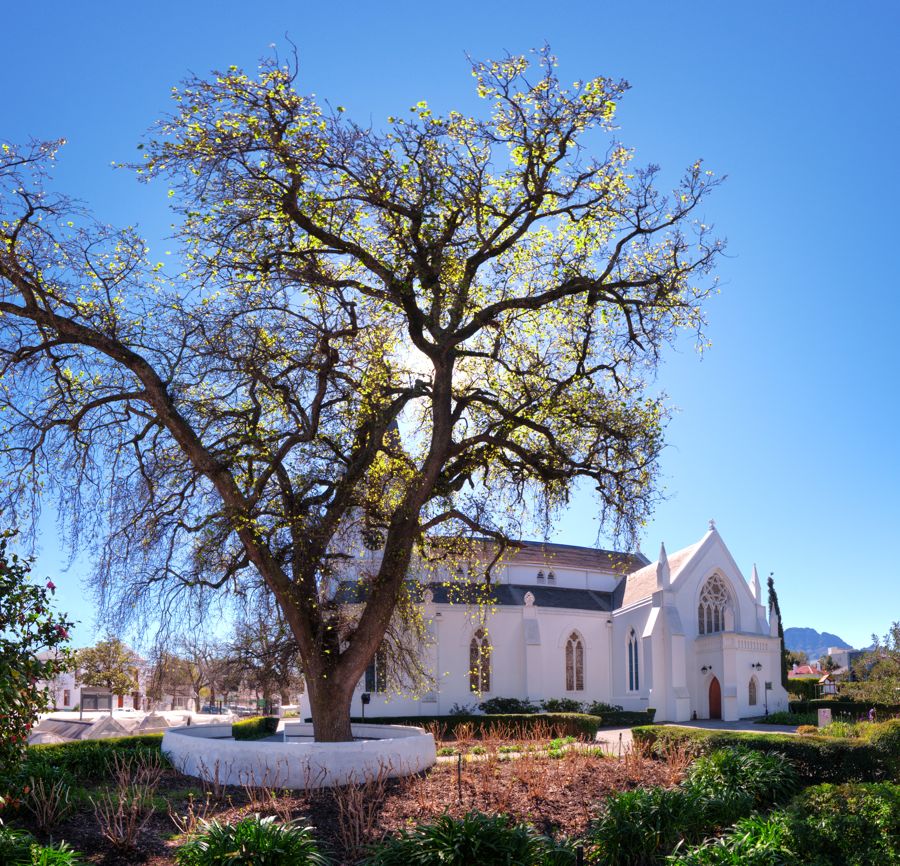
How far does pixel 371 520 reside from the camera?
18.5 metres

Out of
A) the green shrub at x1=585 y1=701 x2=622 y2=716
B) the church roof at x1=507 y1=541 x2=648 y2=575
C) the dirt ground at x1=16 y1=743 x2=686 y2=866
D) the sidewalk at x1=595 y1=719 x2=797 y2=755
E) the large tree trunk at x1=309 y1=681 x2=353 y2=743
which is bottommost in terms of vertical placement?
the sidewalk at x1=595 y1=719 x2=797 y2=755

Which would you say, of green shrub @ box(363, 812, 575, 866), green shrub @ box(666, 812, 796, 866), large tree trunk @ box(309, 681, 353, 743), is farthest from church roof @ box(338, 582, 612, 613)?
green shrub @ box(363, 812, 575, 866)

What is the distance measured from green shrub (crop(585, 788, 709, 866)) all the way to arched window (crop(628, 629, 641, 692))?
110 ft

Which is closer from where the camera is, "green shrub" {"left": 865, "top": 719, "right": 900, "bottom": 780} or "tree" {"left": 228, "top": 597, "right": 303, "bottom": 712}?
"green shrub" {"left": 865, "top": 719, "right": 900, "bottom": 780}

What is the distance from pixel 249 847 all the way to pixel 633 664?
38.1 metres

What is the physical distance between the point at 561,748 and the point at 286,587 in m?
8.32

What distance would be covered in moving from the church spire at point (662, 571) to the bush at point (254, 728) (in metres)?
20.0

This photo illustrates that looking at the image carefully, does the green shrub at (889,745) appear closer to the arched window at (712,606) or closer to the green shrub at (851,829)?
the green shrub at (851,829)

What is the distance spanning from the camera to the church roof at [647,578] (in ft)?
145

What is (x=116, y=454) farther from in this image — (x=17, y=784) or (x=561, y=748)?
(x=561, y=748)

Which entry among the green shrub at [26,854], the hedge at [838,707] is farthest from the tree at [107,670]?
the green shrub at [26,854]

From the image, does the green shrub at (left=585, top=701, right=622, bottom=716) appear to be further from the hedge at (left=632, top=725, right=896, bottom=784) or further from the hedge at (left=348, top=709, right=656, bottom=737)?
the hedge at (left=632, top=725, right=896, bottom=784)

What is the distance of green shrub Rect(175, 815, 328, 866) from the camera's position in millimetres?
9172

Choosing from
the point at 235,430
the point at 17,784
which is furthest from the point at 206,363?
the point at 17,784
